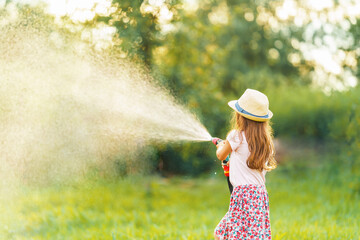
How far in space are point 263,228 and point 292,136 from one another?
336 inches

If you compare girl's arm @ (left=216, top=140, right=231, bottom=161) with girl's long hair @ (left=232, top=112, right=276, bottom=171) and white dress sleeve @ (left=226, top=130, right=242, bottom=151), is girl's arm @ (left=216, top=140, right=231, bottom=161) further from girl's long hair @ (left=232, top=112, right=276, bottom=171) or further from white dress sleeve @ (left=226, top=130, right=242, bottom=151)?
girl's long hair @ (left=232, top=112, right=276, bottom=171)

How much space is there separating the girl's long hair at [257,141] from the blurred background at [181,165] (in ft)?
4.94

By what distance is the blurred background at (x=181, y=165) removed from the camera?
211 inches

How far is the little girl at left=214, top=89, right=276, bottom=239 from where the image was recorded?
10.4 feet

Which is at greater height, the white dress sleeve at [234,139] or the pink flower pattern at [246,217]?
the white dress sleeve at [234,139]

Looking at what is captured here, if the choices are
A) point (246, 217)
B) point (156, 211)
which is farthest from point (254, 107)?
point (156, 211)

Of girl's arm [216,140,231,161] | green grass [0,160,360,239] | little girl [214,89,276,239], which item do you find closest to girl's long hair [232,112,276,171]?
little girl [214,89,276,239]

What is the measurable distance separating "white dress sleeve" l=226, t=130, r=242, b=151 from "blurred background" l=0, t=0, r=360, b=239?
1.67 meters

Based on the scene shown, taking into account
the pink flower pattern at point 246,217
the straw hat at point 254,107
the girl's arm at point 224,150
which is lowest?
the pink flower pattern at point 246,217

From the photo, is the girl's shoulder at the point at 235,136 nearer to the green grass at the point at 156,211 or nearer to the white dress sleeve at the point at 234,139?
the white dress sleeve at the point at 234,139

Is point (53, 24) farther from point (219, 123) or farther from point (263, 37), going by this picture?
point (263, 37)

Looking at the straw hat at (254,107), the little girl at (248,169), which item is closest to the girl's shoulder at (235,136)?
the little girl at (248,169)

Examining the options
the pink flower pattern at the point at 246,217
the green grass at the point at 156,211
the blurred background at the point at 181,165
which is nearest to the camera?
the pink flower pattern at the point at 246,217

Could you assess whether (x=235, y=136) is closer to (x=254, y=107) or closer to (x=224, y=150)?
(x=224, y=150)
